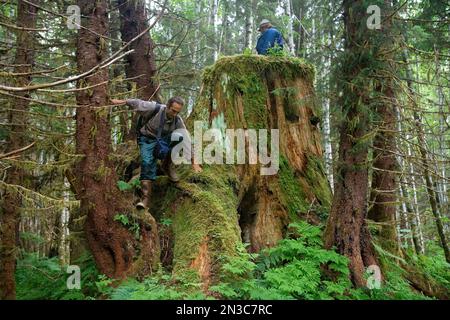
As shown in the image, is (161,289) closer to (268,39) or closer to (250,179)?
(250,179)

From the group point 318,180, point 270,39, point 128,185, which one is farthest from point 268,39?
point 128,185

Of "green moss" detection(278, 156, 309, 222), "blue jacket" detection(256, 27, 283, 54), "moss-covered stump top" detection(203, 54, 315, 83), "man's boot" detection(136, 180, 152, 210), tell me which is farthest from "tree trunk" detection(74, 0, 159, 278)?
"blue jacket" detection(256, 27, 283, 54)

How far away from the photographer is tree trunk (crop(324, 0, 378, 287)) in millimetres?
5996

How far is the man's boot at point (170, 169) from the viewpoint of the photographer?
7033mm

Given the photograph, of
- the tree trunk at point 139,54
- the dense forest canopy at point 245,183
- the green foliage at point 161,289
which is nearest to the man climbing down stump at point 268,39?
the dense forest canopy at point 245,183

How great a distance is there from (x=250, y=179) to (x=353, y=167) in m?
2.31

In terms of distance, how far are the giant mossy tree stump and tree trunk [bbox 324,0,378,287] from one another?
1.19 meters

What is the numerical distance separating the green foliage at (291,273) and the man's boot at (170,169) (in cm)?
207

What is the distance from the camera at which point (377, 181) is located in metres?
7.53

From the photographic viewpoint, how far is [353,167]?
620cm

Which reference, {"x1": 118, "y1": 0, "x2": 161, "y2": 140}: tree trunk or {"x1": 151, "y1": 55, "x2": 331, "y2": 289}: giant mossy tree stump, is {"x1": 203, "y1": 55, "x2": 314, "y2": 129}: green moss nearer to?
{"x1": 151, "y1": 55, "x2": 331, "y2": 289}: giant mossy tree stump

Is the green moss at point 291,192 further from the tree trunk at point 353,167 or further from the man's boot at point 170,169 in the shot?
the man's boot at point 170,169
